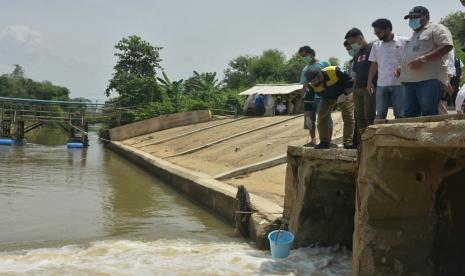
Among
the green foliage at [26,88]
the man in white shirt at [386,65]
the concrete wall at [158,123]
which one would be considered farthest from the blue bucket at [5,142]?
the green foliage at [26,88]

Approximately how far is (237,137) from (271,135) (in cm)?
230

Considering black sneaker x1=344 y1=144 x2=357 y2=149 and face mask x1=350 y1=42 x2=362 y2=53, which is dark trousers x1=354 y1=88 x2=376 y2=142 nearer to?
black sneaker x1=344 y1=144 x2=357 y2=149

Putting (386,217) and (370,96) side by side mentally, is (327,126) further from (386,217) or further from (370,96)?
(386,217)

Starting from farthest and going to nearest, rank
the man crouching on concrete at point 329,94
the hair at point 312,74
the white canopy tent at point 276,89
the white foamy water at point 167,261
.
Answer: the white canopy tent at point 276,89, the man crouching on concrete at point 329,94, the hair at point 312,74, the white foamy water at point 167,261

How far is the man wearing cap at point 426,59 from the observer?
511 cm

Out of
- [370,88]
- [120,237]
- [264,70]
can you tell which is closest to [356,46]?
[370,88]

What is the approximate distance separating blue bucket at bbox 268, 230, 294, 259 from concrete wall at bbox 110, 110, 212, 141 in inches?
926

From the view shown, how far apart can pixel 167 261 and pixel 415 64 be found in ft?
12.5

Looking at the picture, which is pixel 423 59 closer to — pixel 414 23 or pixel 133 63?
pixel 414 23

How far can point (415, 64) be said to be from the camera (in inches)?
204

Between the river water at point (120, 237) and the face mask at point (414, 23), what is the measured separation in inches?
116

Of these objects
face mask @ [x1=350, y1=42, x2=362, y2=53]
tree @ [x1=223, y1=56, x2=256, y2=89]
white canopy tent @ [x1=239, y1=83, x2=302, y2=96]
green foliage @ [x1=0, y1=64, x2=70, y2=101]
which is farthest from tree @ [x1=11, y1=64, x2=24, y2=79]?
face mask @ [x1=350, y1=42, x2=362, y2=53]

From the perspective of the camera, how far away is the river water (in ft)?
20.4

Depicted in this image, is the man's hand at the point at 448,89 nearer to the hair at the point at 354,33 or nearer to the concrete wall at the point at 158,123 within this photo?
the hair at the point at 354,33
